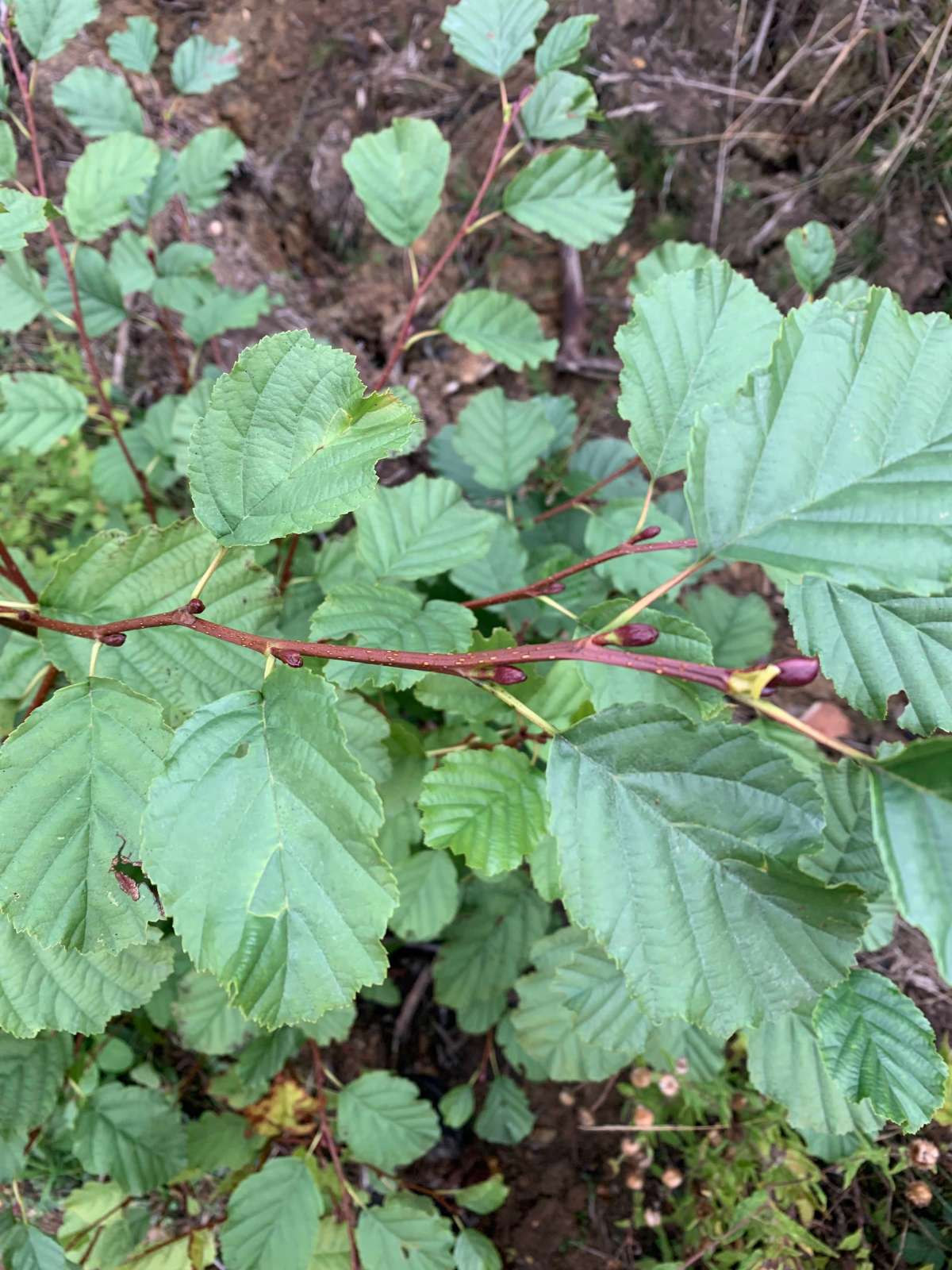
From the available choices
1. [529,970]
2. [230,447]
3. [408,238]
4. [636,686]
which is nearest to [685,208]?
[408,238]

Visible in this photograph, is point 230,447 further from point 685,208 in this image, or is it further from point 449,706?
point 685,208

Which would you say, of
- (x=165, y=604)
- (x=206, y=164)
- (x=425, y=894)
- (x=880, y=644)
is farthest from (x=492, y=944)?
(x=206, y=164)

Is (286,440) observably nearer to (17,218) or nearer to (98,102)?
(17,218)

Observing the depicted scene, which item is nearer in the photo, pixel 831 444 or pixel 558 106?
pixel 831 444

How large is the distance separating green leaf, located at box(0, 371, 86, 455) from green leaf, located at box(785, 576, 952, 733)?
59.8 inches

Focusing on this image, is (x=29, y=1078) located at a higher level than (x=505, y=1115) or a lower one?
higher

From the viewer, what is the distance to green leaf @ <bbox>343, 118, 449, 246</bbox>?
4.62 feet

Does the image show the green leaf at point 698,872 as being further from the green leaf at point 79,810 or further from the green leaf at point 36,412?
the green leaf at point 36,412

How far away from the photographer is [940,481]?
0.73 metres

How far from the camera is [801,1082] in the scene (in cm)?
124

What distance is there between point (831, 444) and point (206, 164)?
164 cm

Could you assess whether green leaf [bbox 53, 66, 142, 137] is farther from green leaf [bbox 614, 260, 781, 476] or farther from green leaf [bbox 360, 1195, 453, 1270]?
green leaf [bbox 360, 1195, 453, 1270]

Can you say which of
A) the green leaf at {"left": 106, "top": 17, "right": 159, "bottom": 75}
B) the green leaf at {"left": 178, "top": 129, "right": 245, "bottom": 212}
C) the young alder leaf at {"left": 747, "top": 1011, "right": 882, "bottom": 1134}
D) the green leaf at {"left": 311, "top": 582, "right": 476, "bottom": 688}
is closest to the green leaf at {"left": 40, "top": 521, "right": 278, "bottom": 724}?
the green leaf at {"left": 311, "top": 582, "right": 476, "bottom": 688}

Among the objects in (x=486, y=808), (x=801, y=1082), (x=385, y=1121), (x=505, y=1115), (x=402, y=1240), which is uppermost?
(x=486, y=808)
